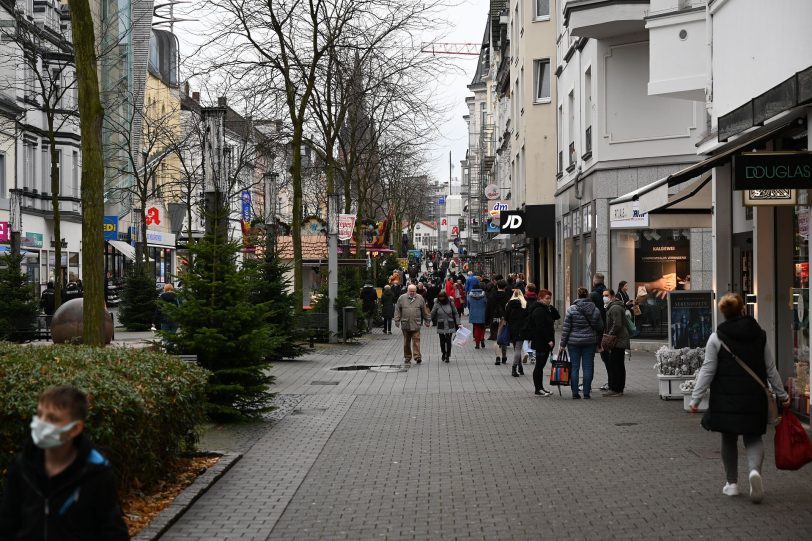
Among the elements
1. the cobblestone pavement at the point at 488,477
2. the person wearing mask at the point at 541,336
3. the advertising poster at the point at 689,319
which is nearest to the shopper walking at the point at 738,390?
the cobblestone pavement at the point at 488,477

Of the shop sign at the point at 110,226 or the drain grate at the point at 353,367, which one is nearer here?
the drain grate at the point at 353,367

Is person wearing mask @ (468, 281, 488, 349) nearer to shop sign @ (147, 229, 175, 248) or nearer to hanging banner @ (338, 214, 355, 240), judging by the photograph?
hanging banner @ (338, 214, 355, 240)

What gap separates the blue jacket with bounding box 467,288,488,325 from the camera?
28.2 meters

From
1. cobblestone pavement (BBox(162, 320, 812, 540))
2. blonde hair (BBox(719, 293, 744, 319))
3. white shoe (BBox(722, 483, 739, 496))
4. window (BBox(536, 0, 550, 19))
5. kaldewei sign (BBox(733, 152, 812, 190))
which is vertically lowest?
cobblestone pavement (BBox(162, 320, 812, 540))

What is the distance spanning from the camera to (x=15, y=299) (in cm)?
2884

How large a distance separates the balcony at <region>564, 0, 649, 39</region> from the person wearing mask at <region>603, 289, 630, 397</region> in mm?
9937

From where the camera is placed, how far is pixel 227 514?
346 inches

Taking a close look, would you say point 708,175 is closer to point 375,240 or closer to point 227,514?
point 227,514

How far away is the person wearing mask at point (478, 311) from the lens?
92.8ft

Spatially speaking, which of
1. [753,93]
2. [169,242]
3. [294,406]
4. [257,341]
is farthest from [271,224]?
[169,242]

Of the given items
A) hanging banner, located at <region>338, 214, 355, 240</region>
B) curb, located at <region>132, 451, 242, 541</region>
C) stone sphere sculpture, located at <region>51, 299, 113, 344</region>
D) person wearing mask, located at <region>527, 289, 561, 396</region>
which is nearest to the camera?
curb, located at <region>132, 451, 242, 541</region>

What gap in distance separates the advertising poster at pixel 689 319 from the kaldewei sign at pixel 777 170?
5161 mm

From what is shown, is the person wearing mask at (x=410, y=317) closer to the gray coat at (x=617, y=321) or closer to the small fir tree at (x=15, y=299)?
the gray coat at (x=617, y=321)

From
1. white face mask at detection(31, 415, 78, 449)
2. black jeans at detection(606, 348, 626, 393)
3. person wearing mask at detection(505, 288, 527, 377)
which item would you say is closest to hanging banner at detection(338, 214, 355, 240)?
person wearing mask at detection(505, 288, 527, 377)
